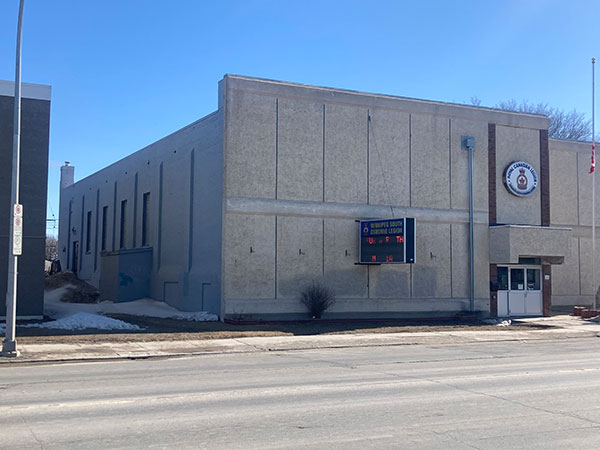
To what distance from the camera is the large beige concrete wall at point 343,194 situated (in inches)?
986

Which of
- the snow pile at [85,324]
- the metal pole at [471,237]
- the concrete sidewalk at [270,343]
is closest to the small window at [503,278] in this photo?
the metal pole at [471,237]

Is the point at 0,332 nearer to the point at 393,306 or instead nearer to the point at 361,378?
the point at 361,378

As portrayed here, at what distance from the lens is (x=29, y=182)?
23.3 metres

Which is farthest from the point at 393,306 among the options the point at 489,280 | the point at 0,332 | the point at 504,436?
the point at 504,436

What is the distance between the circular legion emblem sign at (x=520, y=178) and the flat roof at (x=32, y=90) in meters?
19.7

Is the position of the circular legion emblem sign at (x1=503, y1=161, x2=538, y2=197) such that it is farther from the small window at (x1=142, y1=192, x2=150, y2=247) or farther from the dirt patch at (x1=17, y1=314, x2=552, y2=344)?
the small window at (x1=142, y1=192, x2=150, y2=247)

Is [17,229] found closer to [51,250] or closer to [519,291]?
[519,291]

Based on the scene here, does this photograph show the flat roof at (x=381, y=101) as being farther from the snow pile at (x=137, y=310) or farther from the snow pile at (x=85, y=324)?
the snow pile at (x=85, y=324)

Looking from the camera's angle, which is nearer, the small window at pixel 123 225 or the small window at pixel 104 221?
the small window at pixel 123 225

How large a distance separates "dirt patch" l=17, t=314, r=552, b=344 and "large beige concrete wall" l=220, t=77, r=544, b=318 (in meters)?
1.34

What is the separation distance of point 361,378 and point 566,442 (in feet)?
17.5

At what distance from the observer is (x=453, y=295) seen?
93.5 feet

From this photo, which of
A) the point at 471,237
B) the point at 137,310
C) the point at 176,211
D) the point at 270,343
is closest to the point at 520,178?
the point at 471,237

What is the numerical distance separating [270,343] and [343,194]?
29.9ft
